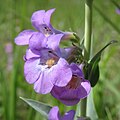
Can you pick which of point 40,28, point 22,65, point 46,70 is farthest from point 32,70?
point 22,65

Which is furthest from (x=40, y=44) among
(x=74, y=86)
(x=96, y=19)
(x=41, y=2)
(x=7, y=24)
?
(x=41, y=2)

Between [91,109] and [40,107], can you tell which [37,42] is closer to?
[40,107]

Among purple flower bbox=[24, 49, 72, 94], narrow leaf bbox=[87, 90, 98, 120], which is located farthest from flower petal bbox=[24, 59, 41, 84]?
narrow leaf bbox=[87, 90, 98, 120]

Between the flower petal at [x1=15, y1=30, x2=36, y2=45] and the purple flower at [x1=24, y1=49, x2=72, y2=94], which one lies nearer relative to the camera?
the purple flower at [x1=24, y1=49, x2=72, y2=94]

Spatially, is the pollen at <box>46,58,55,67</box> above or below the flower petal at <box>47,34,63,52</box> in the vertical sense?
below

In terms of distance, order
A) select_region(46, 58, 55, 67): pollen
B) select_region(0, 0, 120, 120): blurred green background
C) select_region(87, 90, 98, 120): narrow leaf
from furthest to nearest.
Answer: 1. select_region(0, 0, 120, 120): blurred green background
2. select_region(87, 90, 98, 120): narrow leaf
3. select_region(46, 58, 55, 67): pollen

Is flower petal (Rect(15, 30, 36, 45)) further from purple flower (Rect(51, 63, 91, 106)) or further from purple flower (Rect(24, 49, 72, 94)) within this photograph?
purple flower (Rect(51, 63, 91, 106))

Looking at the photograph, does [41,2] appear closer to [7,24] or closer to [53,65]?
[7,24]
